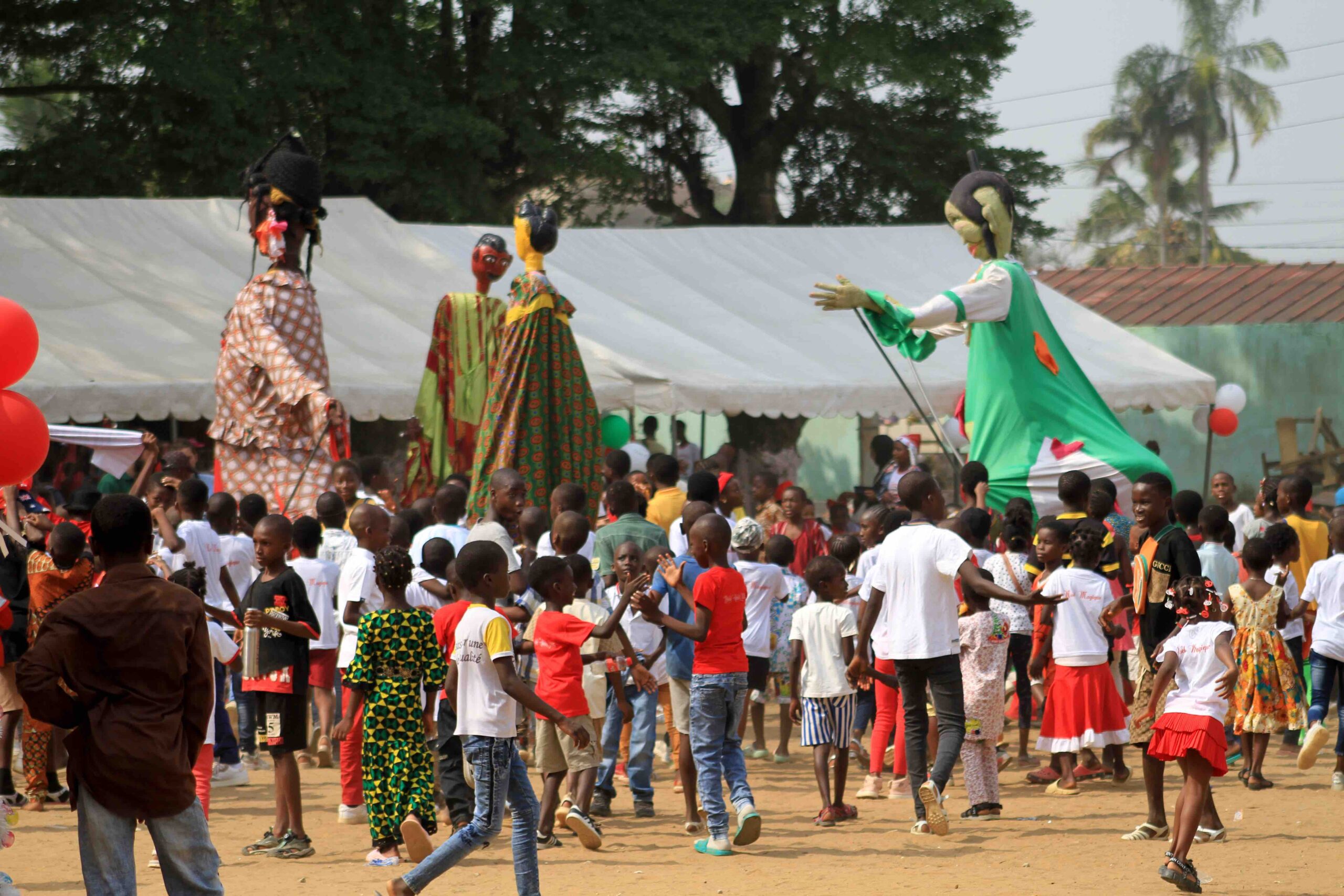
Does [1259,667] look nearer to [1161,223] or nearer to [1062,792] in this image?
[1062,792]

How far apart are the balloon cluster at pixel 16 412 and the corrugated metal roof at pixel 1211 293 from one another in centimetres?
2255

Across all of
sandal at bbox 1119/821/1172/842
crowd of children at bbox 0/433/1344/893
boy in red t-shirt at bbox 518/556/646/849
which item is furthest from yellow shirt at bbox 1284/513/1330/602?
boy in red t-shirt at bbox 518/556/646/849

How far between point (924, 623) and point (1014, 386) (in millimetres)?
2907

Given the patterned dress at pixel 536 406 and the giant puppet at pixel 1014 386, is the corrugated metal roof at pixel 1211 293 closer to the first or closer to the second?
the giant puppet at pixel 1014 386

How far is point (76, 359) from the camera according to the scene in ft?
41.2

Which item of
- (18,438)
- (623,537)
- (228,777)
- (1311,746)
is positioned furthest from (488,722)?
(1311,746)

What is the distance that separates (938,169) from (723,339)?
1133 centimetres

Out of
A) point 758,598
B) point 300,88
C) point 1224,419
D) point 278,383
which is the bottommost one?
point 758,598

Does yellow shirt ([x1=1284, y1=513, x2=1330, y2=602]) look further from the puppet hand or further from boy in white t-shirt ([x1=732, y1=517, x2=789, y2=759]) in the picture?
the puppet hand

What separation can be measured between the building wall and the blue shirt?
1761cm

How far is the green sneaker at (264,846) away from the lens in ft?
22.6

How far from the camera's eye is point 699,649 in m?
6.90

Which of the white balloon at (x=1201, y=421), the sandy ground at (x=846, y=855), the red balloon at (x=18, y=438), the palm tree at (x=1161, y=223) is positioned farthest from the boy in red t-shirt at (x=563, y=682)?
the palm tree at (x=1161, y=223)

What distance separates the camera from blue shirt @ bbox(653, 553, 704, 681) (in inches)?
311
